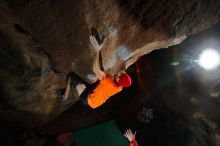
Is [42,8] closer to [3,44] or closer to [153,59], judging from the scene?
[3,44]

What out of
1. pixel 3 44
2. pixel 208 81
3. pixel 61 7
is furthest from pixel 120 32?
pixel 208 81

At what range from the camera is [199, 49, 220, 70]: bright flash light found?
6523mm

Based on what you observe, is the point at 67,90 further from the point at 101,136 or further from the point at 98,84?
the point at 101,136

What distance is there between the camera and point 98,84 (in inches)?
210

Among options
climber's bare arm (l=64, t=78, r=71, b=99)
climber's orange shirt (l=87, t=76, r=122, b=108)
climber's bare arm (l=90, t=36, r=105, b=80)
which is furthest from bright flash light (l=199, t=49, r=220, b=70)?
climber's bare arm (l=64, t=78, r=71, b=99)

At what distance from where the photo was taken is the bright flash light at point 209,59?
652 cm

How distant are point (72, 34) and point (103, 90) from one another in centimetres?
139

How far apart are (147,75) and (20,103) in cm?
405

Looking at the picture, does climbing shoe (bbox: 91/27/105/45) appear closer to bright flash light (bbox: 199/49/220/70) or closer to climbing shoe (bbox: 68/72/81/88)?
climbing shoe (bbox: 68/72/81/88)

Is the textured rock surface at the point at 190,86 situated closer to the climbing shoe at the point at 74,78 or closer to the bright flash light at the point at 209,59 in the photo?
the bright flash light at the point at 209,59

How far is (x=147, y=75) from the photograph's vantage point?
26.3 ft

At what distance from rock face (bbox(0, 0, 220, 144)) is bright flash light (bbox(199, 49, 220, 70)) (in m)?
1.37

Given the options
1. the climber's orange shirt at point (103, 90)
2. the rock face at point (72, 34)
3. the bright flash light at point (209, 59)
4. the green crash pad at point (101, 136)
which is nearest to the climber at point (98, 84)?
the climber's orange shirt at point (103, 90)

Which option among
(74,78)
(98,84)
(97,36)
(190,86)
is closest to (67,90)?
(74,78)
